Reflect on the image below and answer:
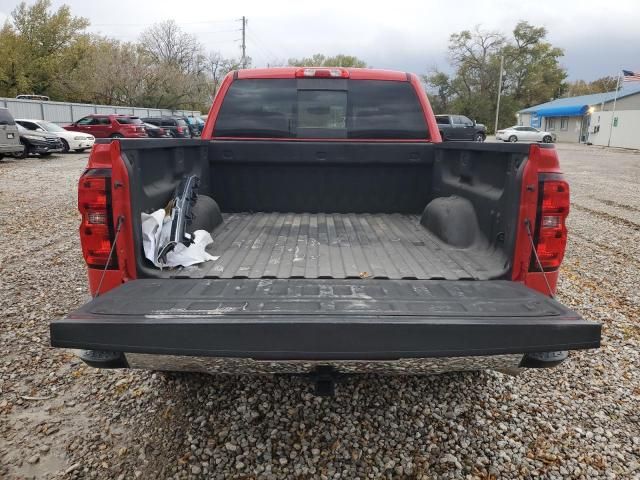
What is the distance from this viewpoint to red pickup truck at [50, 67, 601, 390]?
1997mm

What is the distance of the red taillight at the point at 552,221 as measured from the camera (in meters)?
2.51

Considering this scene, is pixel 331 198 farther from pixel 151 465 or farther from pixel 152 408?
pixel 151 465

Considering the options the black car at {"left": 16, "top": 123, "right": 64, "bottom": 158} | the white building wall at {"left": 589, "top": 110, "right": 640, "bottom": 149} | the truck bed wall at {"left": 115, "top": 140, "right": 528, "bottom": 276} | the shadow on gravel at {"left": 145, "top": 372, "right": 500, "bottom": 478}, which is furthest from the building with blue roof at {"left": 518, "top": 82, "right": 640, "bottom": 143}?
the shadow on gravel at {"left": 145, "top": 372, "right": 500, "bottom": 478}

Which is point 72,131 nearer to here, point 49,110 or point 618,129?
point 49,110

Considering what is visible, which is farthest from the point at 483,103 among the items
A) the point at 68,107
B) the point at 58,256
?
the point at 58,256

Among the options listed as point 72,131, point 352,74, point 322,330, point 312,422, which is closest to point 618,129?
point 72,131

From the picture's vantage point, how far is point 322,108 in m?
4.39

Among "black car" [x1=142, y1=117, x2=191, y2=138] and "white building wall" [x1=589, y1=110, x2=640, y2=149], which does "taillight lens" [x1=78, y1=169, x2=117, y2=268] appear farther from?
"white building wall" [x1=589, y1=110, x2=640, y2=149]

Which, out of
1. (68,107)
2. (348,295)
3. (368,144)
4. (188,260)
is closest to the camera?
(348,295)

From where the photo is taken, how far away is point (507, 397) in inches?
131

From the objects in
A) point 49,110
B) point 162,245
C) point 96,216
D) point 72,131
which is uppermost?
point 49,110

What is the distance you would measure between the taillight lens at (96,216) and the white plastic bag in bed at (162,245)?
0.24 meters

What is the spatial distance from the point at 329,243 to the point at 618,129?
43.7 meters

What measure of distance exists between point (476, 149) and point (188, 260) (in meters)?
1.99
